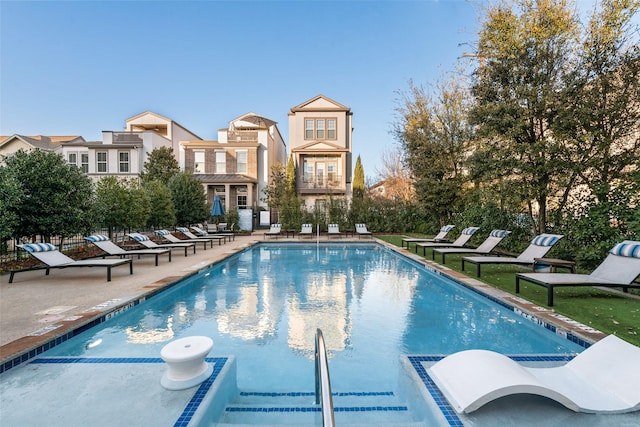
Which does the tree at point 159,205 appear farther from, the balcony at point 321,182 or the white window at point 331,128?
the white window at point 331,128

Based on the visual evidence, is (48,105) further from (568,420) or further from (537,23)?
(568,420)

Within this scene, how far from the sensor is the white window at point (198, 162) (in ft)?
81.1

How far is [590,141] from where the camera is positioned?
798cm

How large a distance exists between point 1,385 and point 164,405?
5.40 ft

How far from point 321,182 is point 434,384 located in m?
21.7

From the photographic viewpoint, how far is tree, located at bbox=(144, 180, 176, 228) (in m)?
13.6

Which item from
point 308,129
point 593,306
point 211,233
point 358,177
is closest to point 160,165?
point 211,233

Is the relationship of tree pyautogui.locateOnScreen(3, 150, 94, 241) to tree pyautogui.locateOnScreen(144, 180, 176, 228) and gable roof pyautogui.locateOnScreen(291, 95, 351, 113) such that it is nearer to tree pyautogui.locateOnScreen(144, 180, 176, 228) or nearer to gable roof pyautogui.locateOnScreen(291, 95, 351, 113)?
tree pyautogui.locateOnScreen(144, 180, 176, 228)

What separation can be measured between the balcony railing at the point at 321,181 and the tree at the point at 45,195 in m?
16.1

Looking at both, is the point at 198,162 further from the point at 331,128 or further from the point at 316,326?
the point at 316,326

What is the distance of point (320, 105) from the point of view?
24.0 m

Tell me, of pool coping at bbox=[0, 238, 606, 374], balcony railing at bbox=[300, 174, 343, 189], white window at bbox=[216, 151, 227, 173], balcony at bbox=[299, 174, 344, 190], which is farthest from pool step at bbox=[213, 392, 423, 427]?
white window at bbox=[216, 151, 227, 173]

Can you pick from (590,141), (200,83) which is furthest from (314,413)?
(200,83)

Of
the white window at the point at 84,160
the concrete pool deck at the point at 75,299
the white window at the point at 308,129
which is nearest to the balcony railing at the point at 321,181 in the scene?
the white window at the point at 308,129
